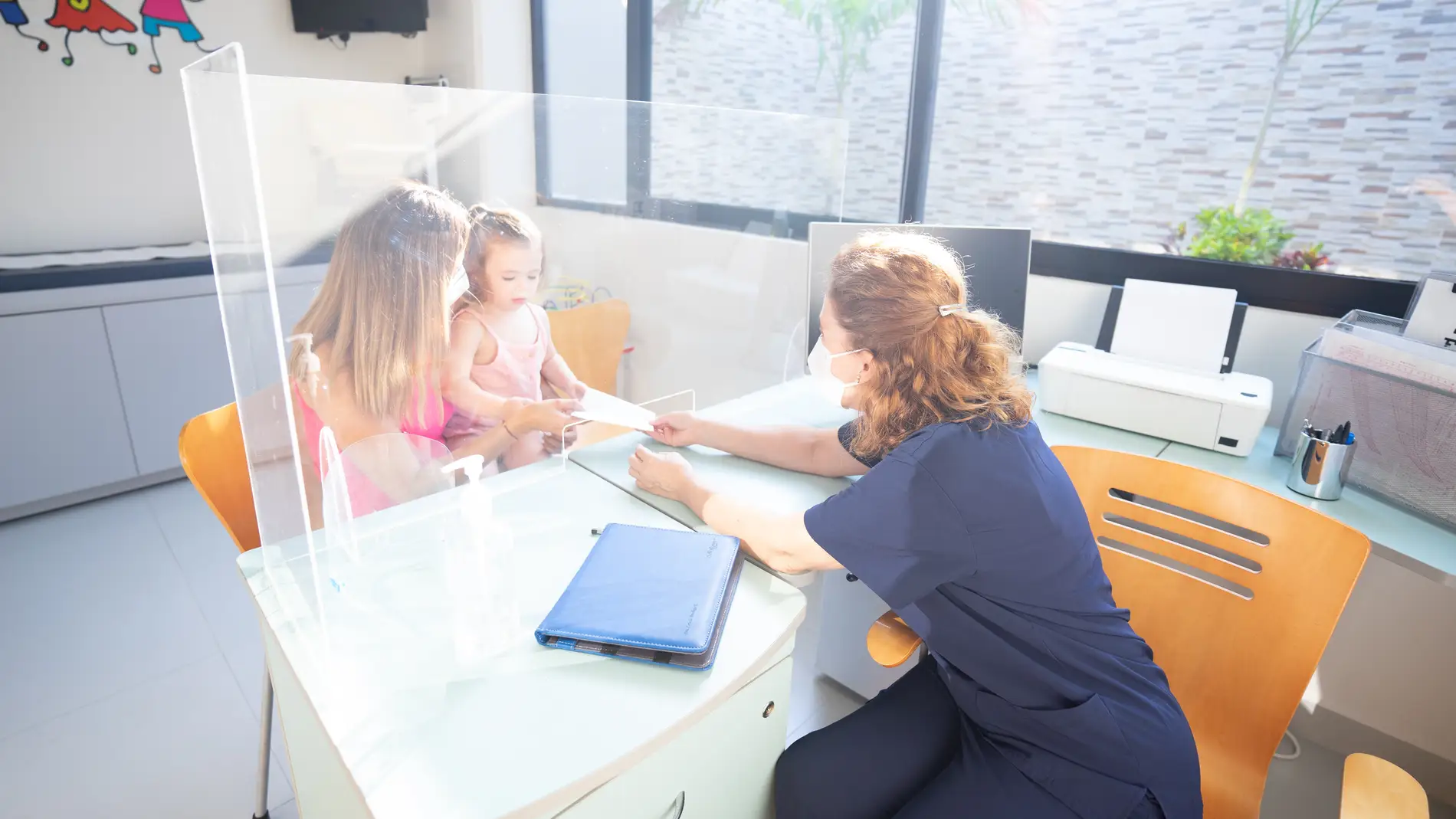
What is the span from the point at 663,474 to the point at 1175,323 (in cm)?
129

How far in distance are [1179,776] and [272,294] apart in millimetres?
1274

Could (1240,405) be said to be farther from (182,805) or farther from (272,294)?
(182,805)

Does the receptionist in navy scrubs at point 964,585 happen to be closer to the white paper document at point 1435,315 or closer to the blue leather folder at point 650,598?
the blue leather folder at point 650,598

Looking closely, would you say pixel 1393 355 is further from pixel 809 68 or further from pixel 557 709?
pixel 809 68

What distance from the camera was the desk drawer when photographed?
77cm

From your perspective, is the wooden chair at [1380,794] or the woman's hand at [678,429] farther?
the woman's hand at [678,429]

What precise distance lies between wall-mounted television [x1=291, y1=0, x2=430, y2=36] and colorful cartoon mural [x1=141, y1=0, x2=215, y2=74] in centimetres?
40

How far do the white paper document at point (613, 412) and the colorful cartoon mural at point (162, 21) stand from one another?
296cm

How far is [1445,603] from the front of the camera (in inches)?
63.2

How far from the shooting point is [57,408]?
8.36ft

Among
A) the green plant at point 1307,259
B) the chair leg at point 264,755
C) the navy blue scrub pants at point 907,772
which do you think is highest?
the green plant at point 1307,259

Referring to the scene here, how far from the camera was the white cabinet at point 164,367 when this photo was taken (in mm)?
2668

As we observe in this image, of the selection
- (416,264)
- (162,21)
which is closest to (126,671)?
(416,264)

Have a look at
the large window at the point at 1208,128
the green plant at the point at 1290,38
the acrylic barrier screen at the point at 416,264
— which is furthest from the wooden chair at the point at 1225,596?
the green plant at the point at 1290,38
